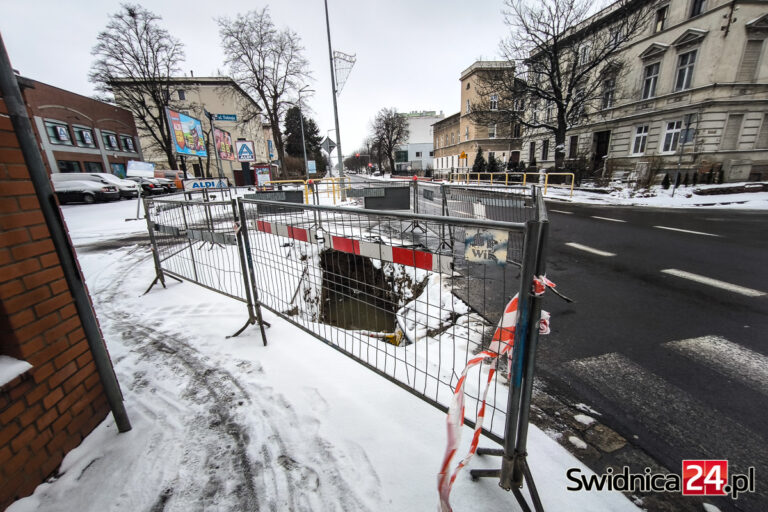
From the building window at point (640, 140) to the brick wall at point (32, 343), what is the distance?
98.5ft

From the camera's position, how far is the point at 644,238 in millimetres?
7734

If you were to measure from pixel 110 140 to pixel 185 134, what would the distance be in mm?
30115

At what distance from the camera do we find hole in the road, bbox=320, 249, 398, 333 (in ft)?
8.86

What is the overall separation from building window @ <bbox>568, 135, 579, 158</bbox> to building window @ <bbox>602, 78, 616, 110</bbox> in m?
3.67

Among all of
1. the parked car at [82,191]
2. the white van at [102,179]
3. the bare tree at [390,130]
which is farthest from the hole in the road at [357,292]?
the bare tree at [390,130]

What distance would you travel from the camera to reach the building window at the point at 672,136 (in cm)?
2003

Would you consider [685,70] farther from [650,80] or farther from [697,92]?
[650,80]

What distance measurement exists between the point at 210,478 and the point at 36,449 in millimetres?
1001

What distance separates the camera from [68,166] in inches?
1098

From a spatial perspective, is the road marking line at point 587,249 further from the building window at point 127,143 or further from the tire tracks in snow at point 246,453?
the building window at point 127,143

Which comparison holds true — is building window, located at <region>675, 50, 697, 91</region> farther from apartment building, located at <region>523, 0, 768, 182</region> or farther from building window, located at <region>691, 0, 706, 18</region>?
building window, located at <region>691, 0, 706, 18</region>

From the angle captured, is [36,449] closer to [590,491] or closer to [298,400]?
A: [298,400]

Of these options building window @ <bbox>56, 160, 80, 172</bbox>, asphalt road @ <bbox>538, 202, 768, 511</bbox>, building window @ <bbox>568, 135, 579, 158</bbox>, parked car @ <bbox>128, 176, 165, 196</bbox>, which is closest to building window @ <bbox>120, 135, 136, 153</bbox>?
building window @ <bbox>56, 160, 80, 172</bbox>

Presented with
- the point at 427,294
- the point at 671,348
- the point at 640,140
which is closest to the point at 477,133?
the point at 640,140
